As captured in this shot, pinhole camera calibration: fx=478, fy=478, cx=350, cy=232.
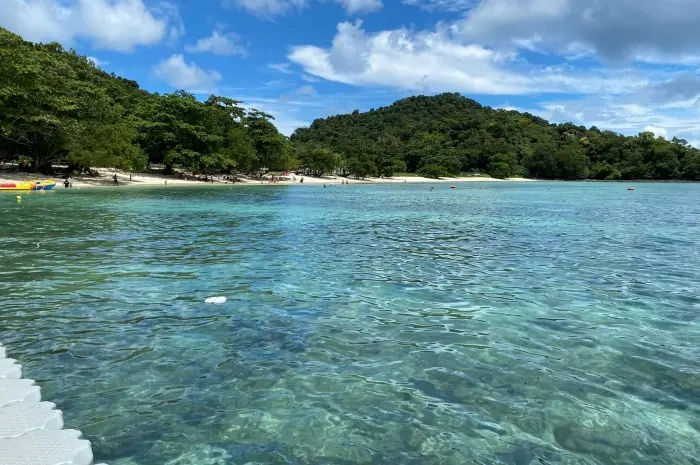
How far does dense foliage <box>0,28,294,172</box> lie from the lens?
51.0 meters

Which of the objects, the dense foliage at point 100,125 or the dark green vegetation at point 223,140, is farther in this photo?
the dark green vegetation at point 223,140

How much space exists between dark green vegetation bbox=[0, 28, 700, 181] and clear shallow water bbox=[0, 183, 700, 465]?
44.3m

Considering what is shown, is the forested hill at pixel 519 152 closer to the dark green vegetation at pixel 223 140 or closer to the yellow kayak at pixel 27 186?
the dark green vegetation at pixel 223 140

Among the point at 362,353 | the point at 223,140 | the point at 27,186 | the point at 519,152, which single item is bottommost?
the point at 362,353

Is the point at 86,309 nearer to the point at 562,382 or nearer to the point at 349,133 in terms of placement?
the point at 562,382

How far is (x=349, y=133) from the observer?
18575cm

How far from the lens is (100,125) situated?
203 feet

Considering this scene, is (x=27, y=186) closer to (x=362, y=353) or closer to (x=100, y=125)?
(x=100, y=125)

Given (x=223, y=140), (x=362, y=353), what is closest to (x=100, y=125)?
(x=223, y=140)

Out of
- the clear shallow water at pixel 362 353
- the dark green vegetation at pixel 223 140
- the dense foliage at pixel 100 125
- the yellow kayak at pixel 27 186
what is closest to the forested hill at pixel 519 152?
the dark green vegetation at pixel 223 140

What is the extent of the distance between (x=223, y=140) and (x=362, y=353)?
7993 centimetres

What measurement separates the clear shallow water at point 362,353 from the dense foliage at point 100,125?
42845mm

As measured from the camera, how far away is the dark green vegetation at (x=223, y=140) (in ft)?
175

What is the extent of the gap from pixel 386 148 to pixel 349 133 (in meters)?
38.9
